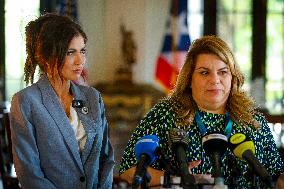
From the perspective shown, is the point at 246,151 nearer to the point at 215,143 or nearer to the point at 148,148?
the point at 215,143

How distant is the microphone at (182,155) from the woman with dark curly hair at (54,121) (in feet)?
1.76

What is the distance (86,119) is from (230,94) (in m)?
0.54

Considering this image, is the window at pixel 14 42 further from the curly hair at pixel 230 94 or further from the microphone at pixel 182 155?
the microphone at pixel 182 155

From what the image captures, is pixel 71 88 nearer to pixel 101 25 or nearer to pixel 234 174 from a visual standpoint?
pixel 234 174

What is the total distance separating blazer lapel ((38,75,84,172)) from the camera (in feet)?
7.09

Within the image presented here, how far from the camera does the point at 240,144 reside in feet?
5.79

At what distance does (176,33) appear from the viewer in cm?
790

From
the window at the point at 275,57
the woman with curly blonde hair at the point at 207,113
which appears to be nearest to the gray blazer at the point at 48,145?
the woman with curly blonde hair at the point at 207,113

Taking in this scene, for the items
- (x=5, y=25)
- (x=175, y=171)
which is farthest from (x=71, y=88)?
(x=5, y=25)

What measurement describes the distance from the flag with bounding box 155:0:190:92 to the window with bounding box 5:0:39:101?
1.62 metres

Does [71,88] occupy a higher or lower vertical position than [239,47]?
lower

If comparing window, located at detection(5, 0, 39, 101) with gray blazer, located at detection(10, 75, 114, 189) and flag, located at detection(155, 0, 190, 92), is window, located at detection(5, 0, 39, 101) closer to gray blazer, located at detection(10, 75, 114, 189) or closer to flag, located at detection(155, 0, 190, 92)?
flag, located at detection(155, 0, 190, 92)

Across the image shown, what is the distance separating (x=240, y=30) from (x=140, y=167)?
6571 millimetres

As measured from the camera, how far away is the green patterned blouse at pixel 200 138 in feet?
7.40
